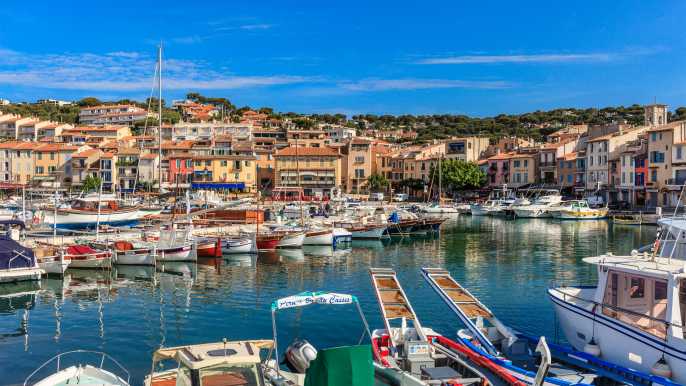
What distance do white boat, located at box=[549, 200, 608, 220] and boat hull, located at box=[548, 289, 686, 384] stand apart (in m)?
64.2

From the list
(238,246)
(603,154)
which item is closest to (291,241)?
(238,246)

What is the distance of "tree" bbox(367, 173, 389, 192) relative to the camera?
365ft

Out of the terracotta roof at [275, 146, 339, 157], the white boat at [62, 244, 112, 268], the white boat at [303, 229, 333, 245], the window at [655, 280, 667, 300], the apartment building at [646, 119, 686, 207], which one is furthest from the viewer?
the terracotta roof at [275, 146, 339, 157]

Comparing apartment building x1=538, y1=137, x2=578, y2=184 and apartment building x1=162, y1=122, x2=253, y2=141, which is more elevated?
apartment building x1=162, y1=122, x2=253, y2=141

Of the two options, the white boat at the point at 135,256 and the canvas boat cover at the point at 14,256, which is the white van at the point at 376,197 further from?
the canvas boat cover at the point at 14,256

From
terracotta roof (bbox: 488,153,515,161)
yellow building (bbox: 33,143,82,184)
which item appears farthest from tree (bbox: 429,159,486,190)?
yellow building (bbox: 33,143,82,184)

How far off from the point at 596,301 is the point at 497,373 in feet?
13.2

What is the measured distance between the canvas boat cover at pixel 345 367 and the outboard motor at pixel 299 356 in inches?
225

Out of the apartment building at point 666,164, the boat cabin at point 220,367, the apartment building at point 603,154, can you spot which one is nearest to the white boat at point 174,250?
the boat cabin at point 220,367

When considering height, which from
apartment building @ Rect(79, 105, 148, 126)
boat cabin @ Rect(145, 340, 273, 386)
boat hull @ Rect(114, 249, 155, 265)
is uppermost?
apartment building @ Rect(79, 105, 148, 126)

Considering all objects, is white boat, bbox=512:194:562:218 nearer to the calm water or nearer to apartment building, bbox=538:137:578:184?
apartment building, bbox=538:137:578:184

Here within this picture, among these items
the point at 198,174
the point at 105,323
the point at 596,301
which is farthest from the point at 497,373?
the point at 198,174

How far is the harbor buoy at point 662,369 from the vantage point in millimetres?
14906

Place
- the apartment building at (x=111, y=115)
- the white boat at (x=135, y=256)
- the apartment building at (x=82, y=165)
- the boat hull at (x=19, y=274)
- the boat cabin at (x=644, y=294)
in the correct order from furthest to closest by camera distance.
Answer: the apartment building at (x=111, y=115) → the apartment building at (x=82, y=165) → the white boat at (x=135, y=256) → the boat hull at (x=19, y=274) → the boat cabin at (x=644, y=294)
